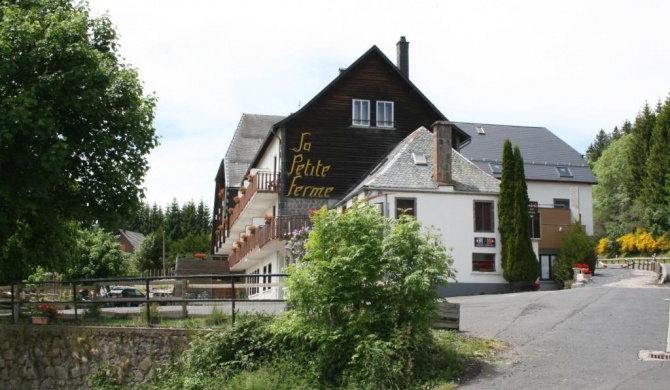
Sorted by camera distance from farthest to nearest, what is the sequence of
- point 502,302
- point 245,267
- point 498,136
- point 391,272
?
point 498,136
point 245,267
point 502,302
point 391,272

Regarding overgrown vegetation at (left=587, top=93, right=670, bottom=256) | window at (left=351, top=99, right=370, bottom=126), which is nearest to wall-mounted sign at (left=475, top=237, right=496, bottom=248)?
window at (left=351, top=99, right=370, bottom=126)

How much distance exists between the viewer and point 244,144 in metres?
55.9

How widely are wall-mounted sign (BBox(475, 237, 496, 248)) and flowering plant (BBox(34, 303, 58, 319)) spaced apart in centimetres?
1760

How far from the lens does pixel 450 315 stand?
62.4 ft

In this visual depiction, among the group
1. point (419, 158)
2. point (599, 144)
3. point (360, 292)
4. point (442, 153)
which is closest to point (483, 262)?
point (442, 153)

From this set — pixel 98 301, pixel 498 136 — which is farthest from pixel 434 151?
pixel 498 136

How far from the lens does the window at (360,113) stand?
38938 millimetres

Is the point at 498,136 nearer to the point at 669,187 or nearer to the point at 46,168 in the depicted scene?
the point at 669,187

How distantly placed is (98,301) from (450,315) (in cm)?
919

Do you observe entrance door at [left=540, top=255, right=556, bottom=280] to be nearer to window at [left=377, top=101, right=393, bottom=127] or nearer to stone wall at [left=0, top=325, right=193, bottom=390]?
window at [left=377, top=101, right=393, bottom=127]

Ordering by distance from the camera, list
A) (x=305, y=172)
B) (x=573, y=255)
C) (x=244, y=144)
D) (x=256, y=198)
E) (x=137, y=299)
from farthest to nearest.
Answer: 1. (x=244, y=144)
2. (x=256, y=198)
3. (x=305, y=172)
4. (x=573, y=255)
5. (x=137, y=299)

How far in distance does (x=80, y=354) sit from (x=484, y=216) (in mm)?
18672

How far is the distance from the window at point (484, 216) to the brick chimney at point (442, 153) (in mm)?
1799

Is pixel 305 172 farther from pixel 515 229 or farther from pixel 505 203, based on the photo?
pixel 515 229
